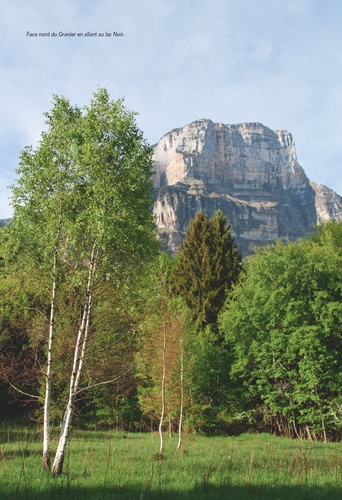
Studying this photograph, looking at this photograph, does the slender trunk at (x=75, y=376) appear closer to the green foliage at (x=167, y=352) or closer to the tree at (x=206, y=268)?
the green foliage at (x=167, y=352)

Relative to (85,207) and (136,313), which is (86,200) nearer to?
(85,207)

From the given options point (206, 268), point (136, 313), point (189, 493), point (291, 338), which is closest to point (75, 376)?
point (136, 313)

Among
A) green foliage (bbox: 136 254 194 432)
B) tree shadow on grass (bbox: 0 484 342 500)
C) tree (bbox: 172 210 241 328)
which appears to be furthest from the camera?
tree (bbox: 172 210 241 328)

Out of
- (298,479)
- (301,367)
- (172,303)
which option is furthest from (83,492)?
(301,367)

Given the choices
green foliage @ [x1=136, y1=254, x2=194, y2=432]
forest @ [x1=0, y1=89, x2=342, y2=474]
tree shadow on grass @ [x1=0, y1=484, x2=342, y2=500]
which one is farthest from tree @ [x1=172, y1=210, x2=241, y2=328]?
tree shadow on grass @ [x1=0, y1=484, x2=342, y2=500]

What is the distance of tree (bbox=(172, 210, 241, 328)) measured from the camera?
31578 millimetres

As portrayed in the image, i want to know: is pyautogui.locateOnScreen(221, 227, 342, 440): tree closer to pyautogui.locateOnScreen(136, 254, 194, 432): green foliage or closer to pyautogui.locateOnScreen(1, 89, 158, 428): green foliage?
pyautogui.locateOnScreen(136, 254, 194, 432): green foliage

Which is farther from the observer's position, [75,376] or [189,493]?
[75,376]

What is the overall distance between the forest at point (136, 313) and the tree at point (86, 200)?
2.0 inches

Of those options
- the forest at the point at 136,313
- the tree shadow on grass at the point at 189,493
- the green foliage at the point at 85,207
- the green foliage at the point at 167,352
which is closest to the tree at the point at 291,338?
the forest at the point at 136,313

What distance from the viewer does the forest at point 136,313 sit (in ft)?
39.3

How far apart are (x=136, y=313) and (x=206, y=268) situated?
21429 mm

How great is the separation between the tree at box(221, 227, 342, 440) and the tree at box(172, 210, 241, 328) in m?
4.28

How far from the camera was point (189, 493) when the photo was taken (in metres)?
7.59
